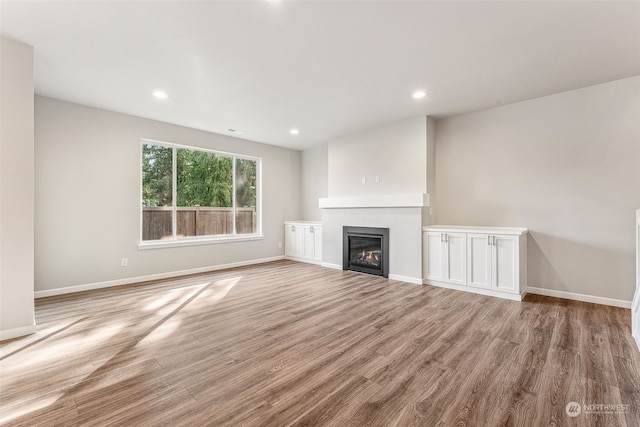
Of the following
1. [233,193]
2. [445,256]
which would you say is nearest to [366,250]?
[445,256]

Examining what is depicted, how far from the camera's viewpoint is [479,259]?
153 inches

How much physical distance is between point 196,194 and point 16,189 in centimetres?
288

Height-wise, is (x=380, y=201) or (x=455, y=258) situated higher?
(x=380, y=201)

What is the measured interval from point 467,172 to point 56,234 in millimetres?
6250

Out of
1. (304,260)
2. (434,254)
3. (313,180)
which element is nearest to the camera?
(434,254)

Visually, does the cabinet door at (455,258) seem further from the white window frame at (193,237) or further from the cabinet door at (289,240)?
the white window frame at (193,237)

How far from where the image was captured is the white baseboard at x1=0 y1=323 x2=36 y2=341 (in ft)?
8.39

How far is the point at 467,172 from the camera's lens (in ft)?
14.9

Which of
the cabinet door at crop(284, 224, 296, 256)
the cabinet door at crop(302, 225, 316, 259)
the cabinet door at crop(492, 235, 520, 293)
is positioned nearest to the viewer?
the cabinet door at crop(492, 235, 520, 293)

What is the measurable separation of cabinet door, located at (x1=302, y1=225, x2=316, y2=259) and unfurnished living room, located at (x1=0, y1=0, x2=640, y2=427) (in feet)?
1.09

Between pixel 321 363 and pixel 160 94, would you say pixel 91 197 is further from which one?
pixel 321 363

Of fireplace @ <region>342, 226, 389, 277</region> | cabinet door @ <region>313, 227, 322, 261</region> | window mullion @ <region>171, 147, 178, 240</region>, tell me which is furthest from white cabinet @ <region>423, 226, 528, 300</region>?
window mullion @ <region>171, 147, 178, 240</region>

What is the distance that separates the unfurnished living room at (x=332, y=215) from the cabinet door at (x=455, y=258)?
44mm

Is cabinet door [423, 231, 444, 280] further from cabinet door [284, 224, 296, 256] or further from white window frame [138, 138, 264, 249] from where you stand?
white window frame [138, 138, 264, 249]
